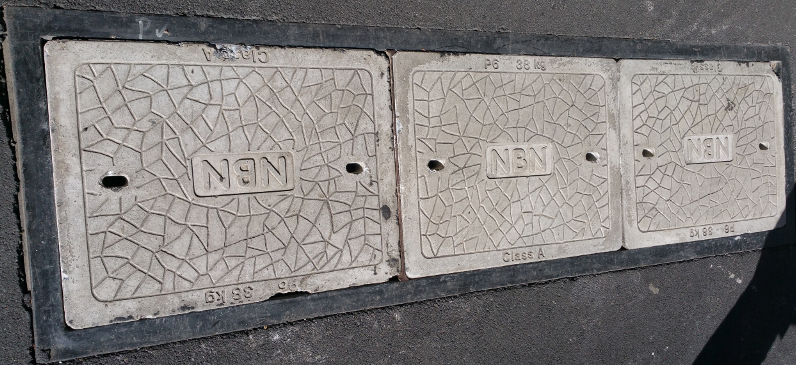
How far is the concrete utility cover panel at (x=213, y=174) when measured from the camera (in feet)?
6.80

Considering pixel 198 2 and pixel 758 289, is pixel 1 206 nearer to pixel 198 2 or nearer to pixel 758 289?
pixel 198 2

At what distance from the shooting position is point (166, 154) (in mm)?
2152

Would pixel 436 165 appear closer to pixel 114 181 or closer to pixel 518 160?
pixel 518 160

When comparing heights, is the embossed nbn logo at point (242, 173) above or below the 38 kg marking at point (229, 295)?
above

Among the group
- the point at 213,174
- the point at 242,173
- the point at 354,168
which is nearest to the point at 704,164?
the point at 354,168

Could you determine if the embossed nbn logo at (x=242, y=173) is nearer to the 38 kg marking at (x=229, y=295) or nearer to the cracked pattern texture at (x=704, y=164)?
the 38 kg marking at (x=229, y=295)

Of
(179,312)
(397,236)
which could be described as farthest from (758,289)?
(179,312)

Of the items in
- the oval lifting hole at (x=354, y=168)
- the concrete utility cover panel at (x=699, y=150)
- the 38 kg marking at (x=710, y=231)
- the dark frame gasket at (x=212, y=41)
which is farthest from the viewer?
the 38 kg marking at (x=710, y=231)

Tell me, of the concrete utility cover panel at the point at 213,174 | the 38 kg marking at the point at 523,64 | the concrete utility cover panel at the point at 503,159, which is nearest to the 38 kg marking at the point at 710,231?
the concrete utility cover panel at the point at 503,159

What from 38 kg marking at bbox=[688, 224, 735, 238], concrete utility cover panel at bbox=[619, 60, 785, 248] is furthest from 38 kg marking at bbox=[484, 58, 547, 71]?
38 kg marking at bbox=[688, 224, 735, 238]

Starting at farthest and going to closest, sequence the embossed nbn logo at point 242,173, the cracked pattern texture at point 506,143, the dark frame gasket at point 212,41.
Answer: the cracked pattern texture at point 506,143
the embossed nbn logo at point 242,173
the dark frame gasket at point 212,41

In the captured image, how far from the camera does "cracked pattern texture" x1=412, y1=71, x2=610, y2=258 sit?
251cm

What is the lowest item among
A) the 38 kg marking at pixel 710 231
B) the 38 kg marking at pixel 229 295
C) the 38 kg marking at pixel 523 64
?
the 38 kg marking at pixel 229 295

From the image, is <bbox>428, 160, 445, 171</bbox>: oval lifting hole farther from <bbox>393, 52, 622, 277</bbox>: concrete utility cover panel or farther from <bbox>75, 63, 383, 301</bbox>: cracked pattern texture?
<bbox>75, 63, 383, 301</bbox>: cracked pattern texture
